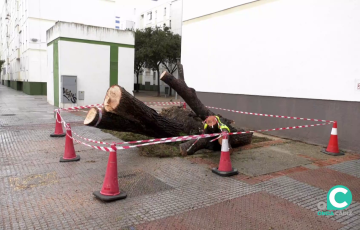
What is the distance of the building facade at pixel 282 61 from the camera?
740 centimetres

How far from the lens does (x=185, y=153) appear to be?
21.8 ft

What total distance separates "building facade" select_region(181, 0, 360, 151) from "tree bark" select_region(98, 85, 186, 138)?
391 centimetres

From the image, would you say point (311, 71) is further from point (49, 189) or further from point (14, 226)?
point (14, 226)

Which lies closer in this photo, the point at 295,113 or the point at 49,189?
the point at 49,189

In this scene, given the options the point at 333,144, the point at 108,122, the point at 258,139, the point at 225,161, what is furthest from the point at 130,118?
the point at 333,144


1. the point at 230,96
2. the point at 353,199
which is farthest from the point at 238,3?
the point at 353,199

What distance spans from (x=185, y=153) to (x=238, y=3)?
21.4 ft

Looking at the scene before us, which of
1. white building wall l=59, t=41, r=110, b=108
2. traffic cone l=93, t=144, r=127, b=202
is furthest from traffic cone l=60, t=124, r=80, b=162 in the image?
white building wall l=59, t=41, r=110, b=108

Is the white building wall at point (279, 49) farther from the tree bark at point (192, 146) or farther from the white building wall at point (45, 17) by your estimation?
the white building wall at point (45, 17)

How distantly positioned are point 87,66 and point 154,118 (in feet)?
36.9

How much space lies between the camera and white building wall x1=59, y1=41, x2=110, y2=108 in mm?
15578

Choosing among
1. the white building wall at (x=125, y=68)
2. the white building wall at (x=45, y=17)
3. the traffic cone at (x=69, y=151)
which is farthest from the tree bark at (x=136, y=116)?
the white building wall at (x=45, y=17)

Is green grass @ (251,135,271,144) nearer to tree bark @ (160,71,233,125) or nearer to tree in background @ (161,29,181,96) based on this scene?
tree bark @ (160,71,233,125)

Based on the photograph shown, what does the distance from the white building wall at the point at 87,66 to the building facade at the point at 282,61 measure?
21.2 ft
